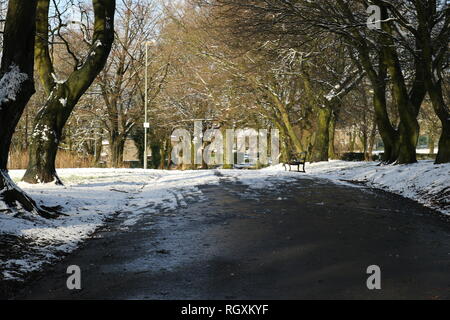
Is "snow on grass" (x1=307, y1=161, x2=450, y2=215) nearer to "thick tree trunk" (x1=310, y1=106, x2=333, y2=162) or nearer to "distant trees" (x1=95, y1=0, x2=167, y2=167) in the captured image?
"thick tree trunk" (x1=310, y1=106, x2=333, y2=162)

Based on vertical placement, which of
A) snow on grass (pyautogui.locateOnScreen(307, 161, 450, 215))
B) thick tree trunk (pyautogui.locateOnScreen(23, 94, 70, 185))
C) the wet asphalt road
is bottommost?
the wet asphalt road

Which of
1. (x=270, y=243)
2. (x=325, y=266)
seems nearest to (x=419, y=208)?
(x=270, y=243)

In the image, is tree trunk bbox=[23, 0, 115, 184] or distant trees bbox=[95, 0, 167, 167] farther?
distant trees bbox=[95, 0, 167, 167]

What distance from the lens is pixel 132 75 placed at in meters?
41.1

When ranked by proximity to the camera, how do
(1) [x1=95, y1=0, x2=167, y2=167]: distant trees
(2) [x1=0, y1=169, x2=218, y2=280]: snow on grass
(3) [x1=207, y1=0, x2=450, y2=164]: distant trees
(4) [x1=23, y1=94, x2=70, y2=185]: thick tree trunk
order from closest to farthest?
(2) [x1=0, y1=169, x2=218, y2=280]: snow on grass → (4) [x1=23, y1=94, x2=70, y2=185]: thick tree trunk → (3) [x1=207, y1=0, x2=450, y2=164]: distant trees → (1) [x1=95, y1=0, x2=167, y2=167]: distant trees

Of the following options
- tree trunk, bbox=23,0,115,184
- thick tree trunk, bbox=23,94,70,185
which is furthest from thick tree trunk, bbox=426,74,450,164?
thick tree trunk, bbox=23,94,70,185

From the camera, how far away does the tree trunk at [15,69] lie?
8.91 metres

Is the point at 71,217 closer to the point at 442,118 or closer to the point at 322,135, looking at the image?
the point at 442,118

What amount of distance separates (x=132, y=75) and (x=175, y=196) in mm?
29228

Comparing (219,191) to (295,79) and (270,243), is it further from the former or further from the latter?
(295,79)

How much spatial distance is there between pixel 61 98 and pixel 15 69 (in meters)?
4.97

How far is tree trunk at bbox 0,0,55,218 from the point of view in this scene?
891cm

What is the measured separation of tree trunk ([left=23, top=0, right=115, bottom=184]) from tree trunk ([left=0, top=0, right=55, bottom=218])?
173 inches

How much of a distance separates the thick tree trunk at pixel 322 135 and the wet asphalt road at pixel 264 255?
20228 mm
